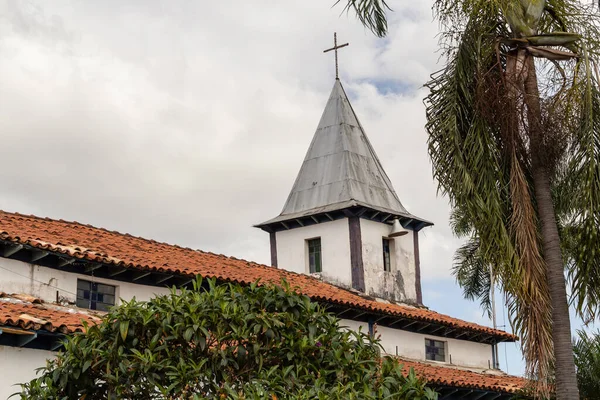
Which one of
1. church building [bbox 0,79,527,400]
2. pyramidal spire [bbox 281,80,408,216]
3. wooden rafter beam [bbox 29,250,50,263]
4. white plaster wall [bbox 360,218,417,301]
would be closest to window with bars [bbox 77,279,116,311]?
church building [bbox 0,79,527,400]

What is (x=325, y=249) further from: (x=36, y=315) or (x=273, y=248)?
(x=36, y=315)

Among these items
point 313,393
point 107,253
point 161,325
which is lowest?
point 313,393

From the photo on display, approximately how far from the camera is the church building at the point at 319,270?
54.2 feet

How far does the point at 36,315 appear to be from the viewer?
1516 centimetres

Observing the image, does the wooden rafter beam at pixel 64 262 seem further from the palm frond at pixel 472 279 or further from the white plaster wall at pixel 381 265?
the palm frond at pixel 472 279

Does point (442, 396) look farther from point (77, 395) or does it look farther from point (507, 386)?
point (77, 395)

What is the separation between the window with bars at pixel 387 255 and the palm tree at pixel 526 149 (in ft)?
45.9

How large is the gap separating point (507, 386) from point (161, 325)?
16.9 m

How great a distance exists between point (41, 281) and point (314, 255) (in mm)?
12791

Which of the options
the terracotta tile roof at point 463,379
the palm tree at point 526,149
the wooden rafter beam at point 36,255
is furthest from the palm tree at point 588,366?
the wooden rafter beam at point 36,255

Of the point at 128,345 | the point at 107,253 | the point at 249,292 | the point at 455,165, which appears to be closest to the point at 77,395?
the point at 128,345

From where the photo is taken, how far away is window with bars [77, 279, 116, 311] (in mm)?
17891

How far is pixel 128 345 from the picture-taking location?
912cm

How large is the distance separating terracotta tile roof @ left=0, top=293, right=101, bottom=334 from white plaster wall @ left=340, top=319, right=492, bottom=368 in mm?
8363
